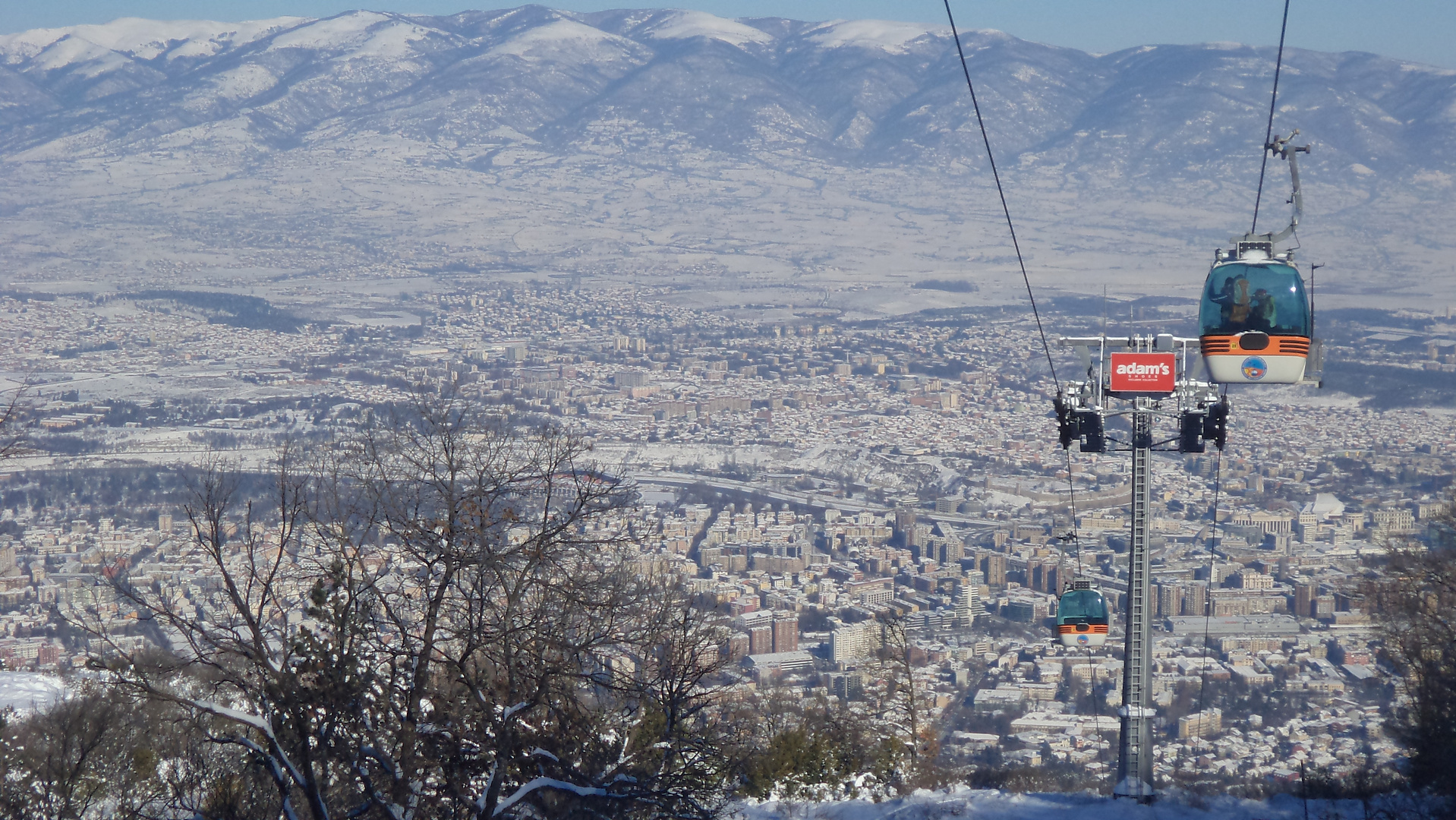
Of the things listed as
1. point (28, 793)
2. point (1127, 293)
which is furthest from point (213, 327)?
point (28, 793)

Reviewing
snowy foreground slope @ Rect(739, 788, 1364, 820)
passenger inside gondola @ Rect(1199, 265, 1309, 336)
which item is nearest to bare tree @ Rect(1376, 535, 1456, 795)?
snowy foreground slope @ Rect(739, 788, 1364, 820)

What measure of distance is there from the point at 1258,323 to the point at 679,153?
11826 centimetres

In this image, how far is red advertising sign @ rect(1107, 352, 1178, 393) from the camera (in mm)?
10914

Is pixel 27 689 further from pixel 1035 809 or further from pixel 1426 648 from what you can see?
pixel 1426 648

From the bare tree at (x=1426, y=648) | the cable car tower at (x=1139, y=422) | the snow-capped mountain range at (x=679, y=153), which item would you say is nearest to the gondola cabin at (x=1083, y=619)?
the cable car tower at (x=1139, y=422)

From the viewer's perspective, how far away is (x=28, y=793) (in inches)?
310

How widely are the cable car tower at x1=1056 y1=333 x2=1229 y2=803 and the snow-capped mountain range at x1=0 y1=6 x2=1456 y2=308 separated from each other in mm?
72950

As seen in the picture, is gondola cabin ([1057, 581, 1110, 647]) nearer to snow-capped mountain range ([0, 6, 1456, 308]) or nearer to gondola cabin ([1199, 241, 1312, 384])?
gondola cabin ([1199, 241, 1312, 384])

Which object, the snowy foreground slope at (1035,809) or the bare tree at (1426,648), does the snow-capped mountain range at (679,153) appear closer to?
the bare tree at (1426,648)

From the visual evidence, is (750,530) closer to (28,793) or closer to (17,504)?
(17,504)

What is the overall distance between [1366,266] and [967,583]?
74.7 meters

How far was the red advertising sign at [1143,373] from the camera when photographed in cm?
1091

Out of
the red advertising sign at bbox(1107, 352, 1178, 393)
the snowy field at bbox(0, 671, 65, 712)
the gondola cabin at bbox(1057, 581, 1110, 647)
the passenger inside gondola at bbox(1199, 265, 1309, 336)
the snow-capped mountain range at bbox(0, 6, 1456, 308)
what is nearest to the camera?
the passenger inside gondola at bbox(1199, 265, 1309, 336)

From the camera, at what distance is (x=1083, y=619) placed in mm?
12266
